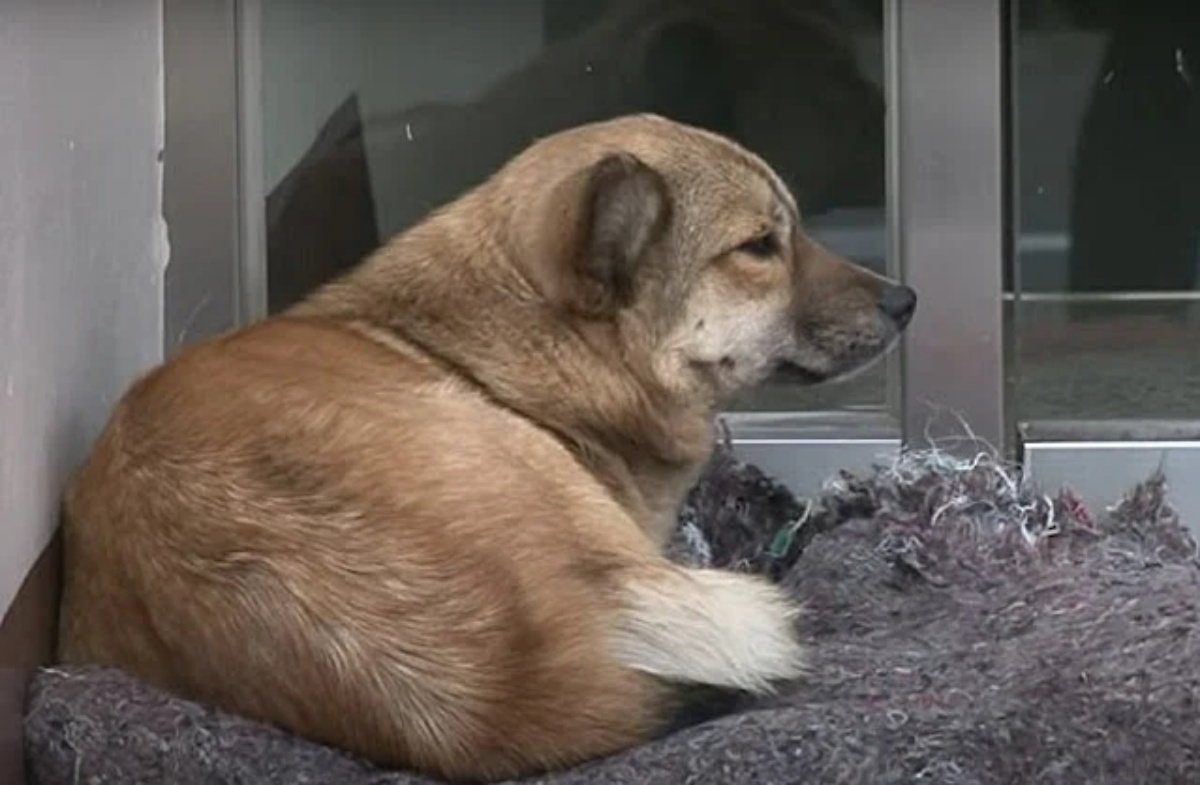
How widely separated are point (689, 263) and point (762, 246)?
103 millimetres

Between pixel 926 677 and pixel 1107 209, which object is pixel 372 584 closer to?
pixel 926 677

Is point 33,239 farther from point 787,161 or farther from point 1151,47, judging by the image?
point 1151,47

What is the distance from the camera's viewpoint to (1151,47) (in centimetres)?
281

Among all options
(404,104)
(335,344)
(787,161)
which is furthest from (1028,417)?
(335,344)

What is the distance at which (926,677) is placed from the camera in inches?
78.0

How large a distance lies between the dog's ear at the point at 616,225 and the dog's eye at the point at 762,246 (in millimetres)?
119

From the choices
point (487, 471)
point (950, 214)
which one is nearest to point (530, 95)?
point (950, 214)

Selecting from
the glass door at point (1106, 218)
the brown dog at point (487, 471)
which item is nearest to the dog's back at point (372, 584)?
the brown dog at point (487, 471)

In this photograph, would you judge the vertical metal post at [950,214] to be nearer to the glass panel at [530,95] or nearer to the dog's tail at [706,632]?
the glass panel at [530,95]

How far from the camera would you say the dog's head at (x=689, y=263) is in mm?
2148

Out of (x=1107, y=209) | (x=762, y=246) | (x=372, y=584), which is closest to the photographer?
(x=372, y=584)

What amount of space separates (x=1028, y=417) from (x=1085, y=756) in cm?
98

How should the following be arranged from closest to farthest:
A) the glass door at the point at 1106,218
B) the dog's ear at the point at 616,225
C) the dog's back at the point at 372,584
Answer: the dog's back at the point at 372,584
the dog's ear at the point at 616,225
the glass door at the point at 1106,218

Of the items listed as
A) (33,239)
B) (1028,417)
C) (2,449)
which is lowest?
(1028,417)
